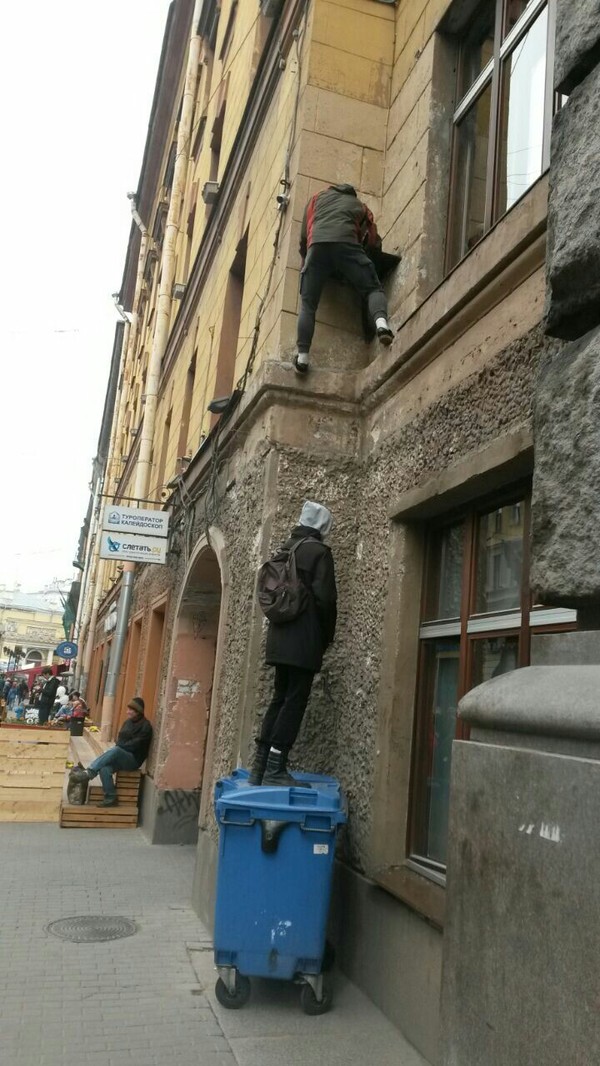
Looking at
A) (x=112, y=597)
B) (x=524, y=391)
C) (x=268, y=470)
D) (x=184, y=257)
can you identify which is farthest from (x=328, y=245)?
(x=112, y=597)

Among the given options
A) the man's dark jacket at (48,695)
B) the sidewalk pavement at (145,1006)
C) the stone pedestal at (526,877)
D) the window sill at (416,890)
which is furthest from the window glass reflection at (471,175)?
the man's dark jacket at (48,695)

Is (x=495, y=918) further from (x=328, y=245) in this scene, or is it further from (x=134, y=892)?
(x=134, y=892)

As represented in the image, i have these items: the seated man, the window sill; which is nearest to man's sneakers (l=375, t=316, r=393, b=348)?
the window sill

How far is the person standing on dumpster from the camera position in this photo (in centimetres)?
480

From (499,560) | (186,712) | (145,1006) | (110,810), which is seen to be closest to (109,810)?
(110,810)

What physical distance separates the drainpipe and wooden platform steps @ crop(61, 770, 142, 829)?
14.4 ft

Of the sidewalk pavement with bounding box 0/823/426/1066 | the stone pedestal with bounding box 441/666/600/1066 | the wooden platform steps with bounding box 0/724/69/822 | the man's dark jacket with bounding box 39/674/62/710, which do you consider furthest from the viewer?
the man's dark jacket with bounding box 39/674/62/710

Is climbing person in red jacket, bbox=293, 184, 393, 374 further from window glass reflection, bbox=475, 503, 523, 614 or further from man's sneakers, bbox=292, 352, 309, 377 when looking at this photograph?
window glass reflection, bbox=475, 503, 523, 614

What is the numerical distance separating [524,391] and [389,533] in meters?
1.62

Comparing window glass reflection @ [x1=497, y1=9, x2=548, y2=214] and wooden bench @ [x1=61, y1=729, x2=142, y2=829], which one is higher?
window glass reflection @ [x1=497, y1=9, x2=548, y2=214]

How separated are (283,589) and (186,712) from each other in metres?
4.86

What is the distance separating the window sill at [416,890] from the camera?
3857 mm

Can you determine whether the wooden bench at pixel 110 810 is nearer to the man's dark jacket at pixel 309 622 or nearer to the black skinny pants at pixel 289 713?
the black skinny pants at pixel 289 713

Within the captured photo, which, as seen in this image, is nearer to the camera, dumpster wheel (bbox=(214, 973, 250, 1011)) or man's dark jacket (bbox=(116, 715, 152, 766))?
dumpster wheel (bbox=(214, 973, 250, 1011))
